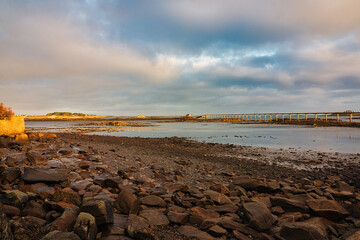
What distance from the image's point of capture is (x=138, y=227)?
4082 mm

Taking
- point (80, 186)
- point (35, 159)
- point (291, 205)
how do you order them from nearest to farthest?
point (291, 205)
point (80, 186)
point (35, 159)

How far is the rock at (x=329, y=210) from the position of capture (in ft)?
16.5

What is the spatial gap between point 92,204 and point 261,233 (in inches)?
129

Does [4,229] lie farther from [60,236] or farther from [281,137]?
[281,137]

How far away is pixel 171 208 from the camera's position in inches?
201

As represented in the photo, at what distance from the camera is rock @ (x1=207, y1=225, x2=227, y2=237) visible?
413cm

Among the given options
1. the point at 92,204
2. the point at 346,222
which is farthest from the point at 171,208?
the point at 346,222

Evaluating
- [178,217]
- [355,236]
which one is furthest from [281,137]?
[178,217]

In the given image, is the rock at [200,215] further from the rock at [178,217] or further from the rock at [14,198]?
the rock at [14,198]

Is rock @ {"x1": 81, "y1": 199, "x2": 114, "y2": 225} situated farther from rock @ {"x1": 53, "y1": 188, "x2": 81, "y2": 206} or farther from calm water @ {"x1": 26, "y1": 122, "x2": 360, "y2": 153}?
calm water @ {"x1": 26, "y1": 122, "x2": 360, "y2": 153}

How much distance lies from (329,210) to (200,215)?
10.2ft

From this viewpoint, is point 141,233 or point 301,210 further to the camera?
point 301,210

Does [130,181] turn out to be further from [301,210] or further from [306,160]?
[306,160]

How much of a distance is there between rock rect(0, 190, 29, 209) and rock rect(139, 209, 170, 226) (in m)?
2.36
